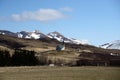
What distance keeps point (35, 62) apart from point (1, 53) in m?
14.2

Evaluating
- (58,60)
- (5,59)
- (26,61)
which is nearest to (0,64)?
(5,59)

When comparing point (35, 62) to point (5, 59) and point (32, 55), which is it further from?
point (5, 59)

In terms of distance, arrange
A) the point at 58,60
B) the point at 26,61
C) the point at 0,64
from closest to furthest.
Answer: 1. the point at 0,64
2. the point at 26,61
3. the point at 58,60

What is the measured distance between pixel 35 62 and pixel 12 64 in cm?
991

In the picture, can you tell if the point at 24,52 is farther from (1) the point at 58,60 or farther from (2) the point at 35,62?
(1) the point at 58,60

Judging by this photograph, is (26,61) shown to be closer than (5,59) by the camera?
No

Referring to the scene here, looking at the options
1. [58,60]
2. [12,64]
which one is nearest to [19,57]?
[12,64]

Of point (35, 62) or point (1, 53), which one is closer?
point (1, 53)

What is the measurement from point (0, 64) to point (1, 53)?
15.5 ft

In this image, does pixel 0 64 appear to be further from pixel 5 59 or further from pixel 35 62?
pixel 35 62

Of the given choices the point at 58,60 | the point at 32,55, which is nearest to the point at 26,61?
the point at 32,55

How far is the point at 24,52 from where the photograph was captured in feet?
424

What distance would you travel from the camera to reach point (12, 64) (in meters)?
124

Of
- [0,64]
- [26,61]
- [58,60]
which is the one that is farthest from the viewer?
[58,60]
